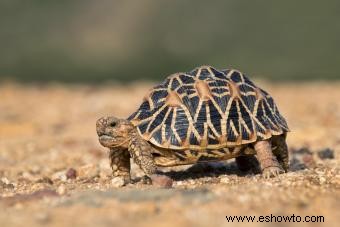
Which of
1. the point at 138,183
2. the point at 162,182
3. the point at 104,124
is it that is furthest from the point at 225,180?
the point at 104,124

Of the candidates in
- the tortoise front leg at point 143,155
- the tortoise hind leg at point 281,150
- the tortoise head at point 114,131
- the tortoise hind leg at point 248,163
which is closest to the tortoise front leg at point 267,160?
the tortoise hind leg at point 281,150

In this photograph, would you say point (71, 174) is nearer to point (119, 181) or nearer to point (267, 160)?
point (119, 181)

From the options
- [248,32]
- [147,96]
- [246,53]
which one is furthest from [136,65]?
[147,96]

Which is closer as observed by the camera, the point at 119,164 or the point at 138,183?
the point at 138,183

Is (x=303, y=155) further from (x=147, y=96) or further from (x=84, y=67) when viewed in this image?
(x=84, y=67)

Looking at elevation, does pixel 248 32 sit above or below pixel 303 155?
above
